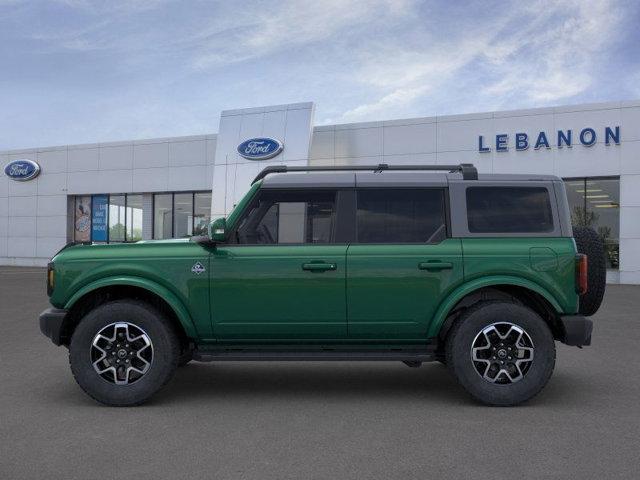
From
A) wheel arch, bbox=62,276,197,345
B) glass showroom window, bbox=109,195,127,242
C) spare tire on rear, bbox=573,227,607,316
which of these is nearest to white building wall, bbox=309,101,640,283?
glass showroom window, bbox=109,195,127,242

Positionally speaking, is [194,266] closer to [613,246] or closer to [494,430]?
[494,430]

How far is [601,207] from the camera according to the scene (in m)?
22.2

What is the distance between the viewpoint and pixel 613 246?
2212 cm

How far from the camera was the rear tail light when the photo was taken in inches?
206

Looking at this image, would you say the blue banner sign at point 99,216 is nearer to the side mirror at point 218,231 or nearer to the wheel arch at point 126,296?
the wheel arch at point 126,296

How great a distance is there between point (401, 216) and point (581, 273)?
1.54 meters

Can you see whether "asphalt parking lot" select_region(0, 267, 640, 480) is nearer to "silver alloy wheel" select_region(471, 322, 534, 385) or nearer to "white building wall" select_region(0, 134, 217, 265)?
"silver alloy wheel" select_region(471, 322, 534, 385)

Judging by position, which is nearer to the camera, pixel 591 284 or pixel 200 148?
pixel 591 284

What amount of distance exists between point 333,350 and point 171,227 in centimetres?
2575

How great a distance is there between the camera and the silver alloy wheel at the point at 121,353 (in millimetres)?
5191

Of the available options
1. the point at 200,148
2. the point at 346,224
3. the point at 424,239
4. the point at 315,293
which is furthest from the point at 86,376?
the point at 200,148

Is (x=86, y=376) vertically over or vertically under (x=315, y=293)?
under

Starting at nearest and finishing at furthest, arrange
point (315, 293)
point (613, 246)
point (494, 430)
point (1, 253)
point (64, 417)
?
1. point (494, 430)
2. point (64, 417)
3. point (315, 293)
4. point (613, 246)
5. point (1, 253)

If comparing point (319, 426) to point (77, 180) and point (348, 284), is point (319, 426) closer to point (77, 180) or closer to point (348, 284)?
point (348, 284)
